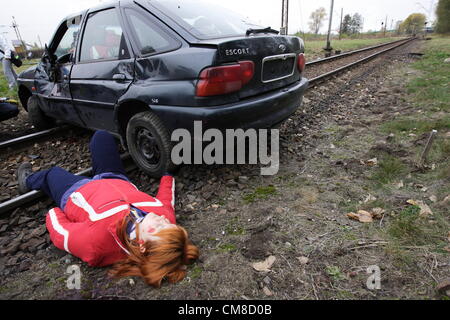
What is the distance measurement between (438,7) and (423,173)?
75.0m

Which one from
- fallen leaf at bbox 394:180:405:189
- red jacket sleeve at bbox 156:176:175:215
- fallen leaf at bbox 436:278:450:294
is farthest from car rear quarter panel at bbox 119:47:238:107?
fallen leaf at bbox 436:278:450:294

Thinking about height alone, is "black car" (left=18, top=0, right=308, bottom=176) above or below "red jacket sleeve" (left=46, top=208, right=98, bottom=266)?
above

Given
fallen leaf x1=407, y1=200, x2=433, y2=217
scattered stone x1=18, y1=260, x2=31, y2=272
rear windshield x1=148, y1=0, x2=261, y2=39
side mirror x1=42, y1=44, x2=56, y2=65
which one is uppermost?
rear windshield x1=148, y1=0, x2=261, y2=39

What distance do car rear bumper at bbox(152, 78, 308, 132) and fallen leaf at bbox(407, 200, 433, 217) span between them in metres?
1.46

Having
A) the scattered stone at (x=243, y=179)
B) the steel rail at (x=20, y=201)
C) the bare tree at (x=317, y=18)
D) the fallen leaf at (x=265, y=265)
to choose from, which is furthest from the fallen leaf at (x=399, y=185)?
the bare tree at (x=317, y=18)

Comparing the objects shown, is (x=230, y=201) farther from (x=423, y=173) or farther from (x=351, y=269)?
(x=423, y=173)

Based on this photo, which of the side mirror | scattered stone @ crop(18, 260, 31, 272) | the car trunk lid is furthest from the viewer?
the side mirror

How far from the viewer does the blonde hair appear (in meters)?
1.68

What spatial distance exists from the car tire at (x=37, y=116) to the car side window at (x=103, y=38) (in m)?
1.79

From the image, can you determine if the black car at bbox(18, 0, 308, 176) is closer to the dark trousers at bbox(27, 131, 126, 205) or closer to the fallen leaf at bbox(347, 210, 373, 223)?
the dark trousers at bbox(27, 131, 126, 205)

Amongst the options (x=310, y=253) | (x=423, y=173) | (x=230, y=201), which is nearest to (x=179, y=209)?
(x=230, y=201)

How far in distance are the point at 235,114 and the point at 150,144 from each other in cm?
104

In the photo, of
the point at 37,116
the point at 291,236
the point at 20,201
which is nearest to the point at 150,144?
the point at 20,201

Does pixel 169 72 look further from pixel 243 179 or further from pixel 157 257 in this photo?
pixel 157 257
